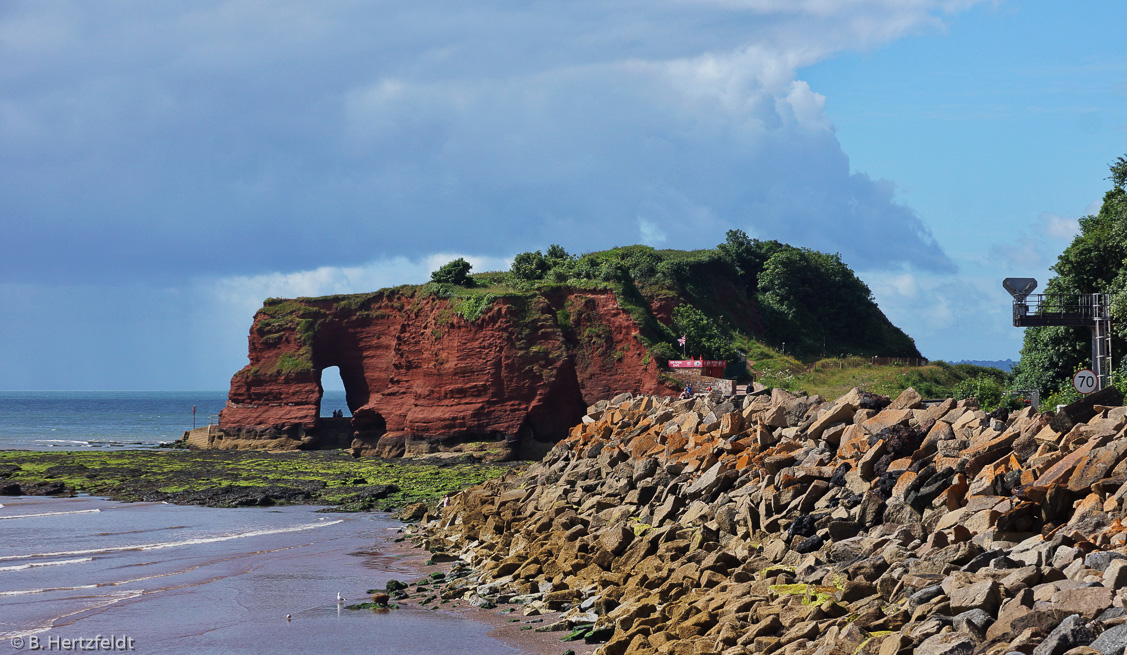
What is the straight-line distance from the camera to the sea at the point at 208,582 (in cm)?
1590

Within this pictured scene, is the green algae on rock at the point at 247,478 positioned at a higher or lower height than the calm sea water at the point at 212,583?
higher

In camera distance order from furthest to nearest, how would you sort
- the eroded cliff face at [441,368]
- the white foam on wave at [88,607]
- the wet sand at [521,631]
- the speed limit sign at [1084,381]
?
1. the eroded cliff face at [441,368]
2. the speed limit sign at [1084,381]
3. the white foam on wave at [88,607]
4. the wet sand at [521,631]

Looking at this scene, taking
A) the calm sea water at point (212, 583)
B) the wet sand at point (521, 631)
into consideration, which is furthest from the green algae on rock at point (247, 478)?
the wet sand at point (521, 631)

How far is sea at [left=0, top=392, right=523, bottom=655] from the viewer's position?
52.2 ft

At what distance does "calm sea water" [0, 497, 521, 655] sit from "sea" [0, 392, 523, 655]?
35mm

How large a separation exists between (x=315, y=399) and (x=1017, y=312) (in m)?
44.3

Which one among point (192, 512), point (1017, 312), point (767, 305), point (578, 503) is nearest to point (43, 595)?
point (578, 503)

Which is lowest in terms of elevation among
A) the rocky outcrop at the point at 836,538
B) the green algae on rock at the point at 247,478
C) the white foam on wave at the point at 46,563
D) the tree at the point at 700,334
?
the white foam on wave at the point at 46,563

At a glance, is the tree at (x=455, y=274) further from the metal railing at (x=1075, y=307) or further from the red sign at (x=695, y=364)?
the metal railing at (x=1075, y=307)

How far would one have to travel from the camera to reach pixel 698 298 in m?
78.0

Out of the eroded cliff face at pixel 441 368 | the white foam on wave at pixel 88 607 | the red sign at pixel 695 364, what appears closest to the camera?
the white foam on wave at pixel 88 607

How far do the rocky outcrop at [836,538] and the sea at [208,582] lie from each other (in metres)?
2.16

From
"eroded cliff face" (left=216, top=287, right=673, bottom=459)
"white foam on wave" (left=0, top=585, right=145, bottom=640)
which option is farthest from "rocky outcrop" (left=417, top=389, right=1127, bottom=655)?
"eroded cliff face" (left=216, top=287, right=673, bottom=459)

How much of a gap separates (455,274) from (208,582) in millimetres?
41189
